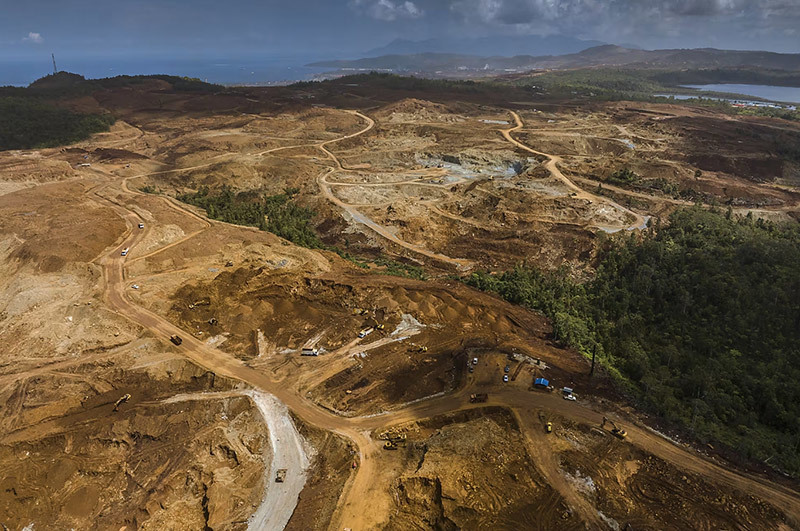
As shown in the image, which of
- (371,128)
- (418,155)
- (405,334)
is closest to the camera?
(405,334)

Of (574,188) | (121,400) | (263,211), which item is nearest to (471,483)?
(121,400)

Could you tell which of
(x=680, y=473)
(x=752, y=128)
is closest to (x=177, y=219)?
(x=680, y=473)

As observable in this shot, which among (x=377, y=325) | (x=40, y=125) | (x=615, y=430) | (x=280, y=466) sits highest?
(x=40, y=125)

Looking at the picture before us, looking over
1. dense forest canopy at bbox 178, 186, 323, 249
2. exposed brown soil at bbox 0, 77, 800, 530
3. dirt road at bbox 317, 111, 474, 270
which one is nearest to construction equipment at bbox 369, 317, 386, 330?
exposed brown soil at bbox 0, 77, 800, 530

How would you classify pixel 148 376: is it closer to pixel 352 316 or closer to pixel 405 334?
pixel 352 316

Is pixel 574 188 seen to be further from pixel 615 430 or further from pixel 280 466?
pixel 280 466
